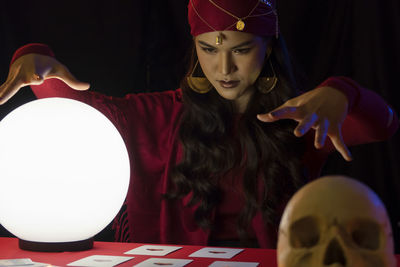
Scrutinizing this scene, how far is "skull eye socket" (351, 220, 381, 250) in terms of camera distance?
805 millimetres

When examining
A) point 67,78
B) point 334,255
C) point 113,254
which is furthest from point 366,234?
point 67,78

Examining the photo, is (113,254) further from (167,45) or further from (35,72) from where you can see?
(167,45)

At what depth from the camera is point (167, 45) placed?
2.78 m

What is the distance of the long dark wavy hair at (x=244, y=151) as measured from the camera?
6.66 ft

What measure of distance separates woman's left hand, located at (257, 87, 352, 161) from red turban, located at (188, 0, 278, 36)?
729 mm

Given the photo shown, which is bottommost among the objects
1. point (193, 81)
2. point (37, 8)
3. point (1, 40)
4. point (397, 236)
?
point (397, 236)

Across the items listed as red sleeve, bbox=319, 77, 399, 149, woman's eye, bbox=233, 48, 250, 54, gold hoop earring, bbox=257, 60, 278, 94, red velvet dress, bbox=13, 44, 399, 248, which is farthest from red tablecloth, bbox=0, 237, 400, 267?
gold hoop earring, bbox=257, 60, 278, 94

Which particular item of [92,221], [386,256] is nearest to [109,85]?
[92,221]

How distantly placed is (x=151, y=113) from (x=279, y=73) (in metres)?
0.59

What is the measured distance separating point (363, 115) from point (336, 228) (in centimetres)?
85

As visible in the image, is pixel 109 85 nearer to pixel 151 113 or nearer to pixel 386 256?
pixel 151 113

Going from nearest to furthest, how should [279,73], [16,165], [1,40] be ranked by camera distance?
1. [16,165]
2. [279,73]
3. [1,40]

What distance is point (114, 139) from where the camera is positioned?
1229 mm

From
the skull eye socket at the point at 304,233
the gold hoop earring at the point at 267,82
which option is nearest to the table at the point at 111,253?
the skull eye socket at the point at 304,233
